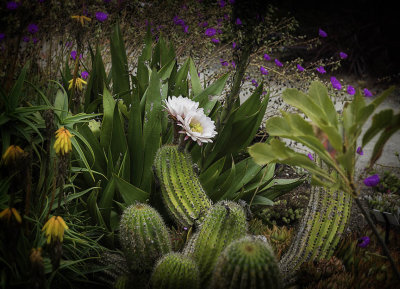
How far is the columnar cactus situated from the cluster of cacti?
19.6 inches

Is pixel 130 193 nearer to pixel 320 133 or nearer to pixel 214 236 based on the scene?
pixel 214 236

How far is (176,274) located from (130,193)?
0.58m

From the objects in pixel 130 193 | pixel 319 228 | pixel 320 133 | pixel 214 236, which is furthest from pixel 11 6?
pixel 319 228

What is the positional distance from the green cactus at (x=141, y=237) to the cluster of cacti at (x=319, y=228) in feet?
1.83

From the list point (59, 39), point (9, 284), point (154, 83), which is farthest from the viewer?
point (59, 39)

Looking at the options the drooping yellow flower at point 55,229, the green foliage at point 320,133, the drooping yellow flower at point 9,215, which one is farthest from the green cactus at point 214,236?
the drooping yellow flower at point 9,215

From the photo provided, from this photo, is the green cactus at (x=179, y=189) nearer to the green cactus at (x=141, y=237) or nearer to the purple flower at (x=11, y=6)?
the green cactus at (x=141, y=237)

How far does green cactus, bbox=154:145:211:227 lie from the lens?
67.4 inches

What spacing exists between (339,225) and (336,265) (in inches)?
7.8

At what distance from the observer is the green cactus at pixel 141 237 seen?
1420 millimetres

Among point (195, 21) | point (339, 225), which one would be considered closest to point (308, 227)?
point (339, 225)

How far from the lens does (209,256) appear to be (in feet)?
4.62

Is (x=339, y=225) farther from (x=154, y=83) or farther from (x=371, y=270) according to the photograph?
(x=154, y=83)

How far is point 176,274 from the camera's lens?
1251mm
